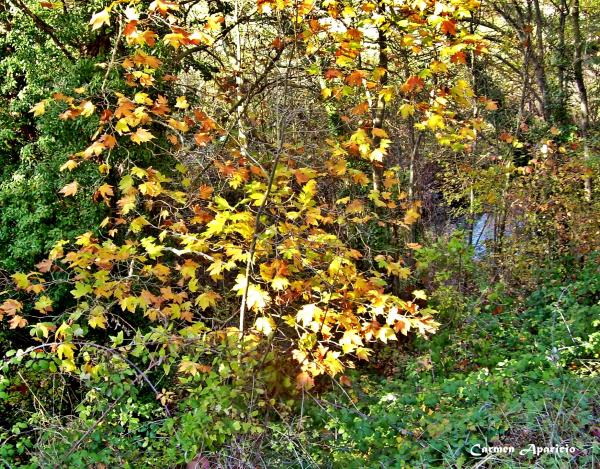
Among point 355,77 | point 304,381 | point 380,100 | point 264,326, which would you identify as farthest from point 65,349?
point 380,100

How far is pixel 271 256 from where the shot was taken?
473 centimetres

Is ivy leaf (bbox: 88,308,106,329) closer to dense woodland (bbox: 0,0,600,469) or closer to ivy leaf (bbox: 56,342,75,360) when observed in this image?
dense woodland (bbox: 0,0,600,469)

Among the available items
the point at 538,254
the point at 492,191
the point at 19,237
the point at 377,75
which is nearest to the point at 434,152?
the point at 492,191

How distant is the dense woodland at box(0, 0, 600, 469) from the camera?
3605mm

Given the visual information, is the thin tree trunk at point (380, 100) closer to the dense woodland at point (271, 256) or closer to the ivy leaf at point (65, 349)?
the dense woodland at point (271, 256)

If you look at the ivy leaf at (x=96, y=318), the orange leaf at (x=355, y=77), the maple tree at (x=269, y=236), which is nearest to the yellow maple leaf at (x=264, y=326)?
the maple tree at (x=269, y=236)

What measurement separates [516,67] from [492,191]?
320 cm

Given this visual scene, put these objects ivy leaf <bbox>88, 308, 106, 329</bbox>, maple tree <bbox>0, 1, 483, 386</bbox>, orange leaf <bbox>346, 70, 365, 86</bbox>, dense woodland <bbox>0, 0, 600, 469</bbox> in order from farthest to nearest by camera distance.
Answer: orange leaf <bbox>346, 70, 365, 86</bbox> → maple tree <bbox>0, 1, 483, 386</bbox> → ivy leaf <bbox>88, 308, 106, 329</bbox> → dense woodland <bbox>0, 0, 600, 469</bbox>

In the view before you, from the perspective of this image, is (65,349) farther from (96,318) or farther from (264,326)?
(264,326)

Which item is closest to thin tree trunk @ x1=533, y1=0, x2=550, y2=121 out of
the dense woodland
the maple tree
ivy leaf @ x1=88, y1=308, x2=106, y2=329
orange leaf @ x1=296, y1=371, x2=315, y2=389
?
the dense woodland

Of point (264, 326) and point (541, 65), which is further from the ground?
point (541, 65)

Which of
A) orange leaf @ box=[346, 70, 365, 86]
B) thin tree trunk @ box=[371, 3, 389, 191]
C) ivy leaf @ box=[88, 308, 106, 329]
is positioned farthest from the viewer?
thin tree trunk @ box=[371, 3, 389, 191]

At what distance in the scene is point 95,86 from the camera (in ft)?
→ 17.4

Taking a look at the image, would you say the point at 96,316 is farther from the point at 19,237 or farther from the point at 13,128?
the point at 13,128
